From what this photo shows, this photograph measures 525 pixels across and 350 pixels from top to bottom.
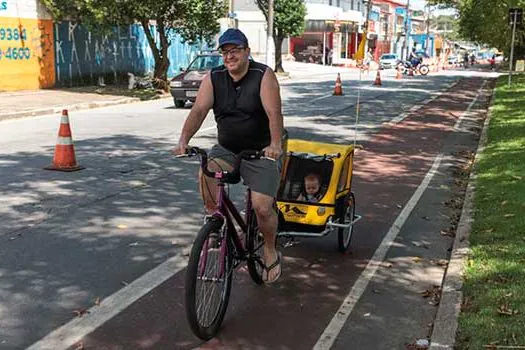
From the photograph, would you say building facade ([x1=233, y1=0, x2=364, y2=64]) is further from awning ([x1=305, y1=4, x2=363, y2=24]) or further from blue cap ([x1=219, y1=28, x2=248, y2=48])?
blue cap ([x1=219, y1=28, x2=248, y2=48])

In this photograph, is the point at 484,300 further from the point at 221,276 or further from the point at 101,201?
the point at 101,201

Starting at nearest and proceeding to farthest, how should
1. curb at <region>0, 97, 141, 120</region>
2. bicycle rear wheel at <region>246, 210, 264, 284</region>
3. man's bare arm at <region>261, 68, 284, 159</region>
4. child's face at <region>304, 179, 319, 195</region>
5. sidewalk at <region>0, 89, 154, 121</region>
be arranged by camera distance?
1. man's bare arm at <region>261, 68, 284, 159</region>
2. bicycle rear wheel at <region>246, 210, 264, 284</region>
3. child's face at <region>304, 179, 319, 195</region>
4. curb at <region>0, 97, 141, 120</region>
5. sidewalk at <region>0, 89, 154, 121</region>

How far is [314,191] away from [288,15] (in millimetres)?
38043

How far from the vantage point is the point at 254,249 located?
4.86 metres

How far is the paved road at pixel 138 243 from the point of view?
4.33 meters

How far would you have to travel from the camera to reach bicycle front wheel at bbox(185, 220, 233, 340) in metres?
3.92

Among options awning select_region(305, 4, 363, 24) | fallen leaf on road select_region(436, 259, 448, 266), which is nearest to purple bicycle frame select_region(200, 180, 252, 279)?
fallen leaf on road select_region(436, 259, 448, 266)

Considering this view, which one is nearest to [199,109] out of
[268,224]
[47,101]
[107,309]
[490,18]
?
[268,224]

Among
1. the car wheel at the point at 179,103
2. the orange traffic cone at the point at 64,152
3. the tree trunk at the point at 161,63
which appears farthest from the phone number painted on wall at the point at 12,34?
the orange traffic cone at the point at 64,152

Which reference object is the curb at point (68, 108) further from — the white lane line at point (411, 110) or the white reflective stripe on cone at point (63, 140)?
the white lane line at point (411, 110)

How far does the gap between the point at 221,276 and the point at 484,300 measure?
6.17 ft

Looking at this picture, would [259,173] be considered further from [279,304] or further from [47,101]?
[47,101]

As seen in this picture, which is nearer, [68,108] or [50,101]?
[68,108]

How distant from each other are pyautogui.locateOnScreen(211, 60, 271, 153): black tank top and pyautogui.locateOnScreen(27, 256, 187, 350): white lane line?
138 centimetres
